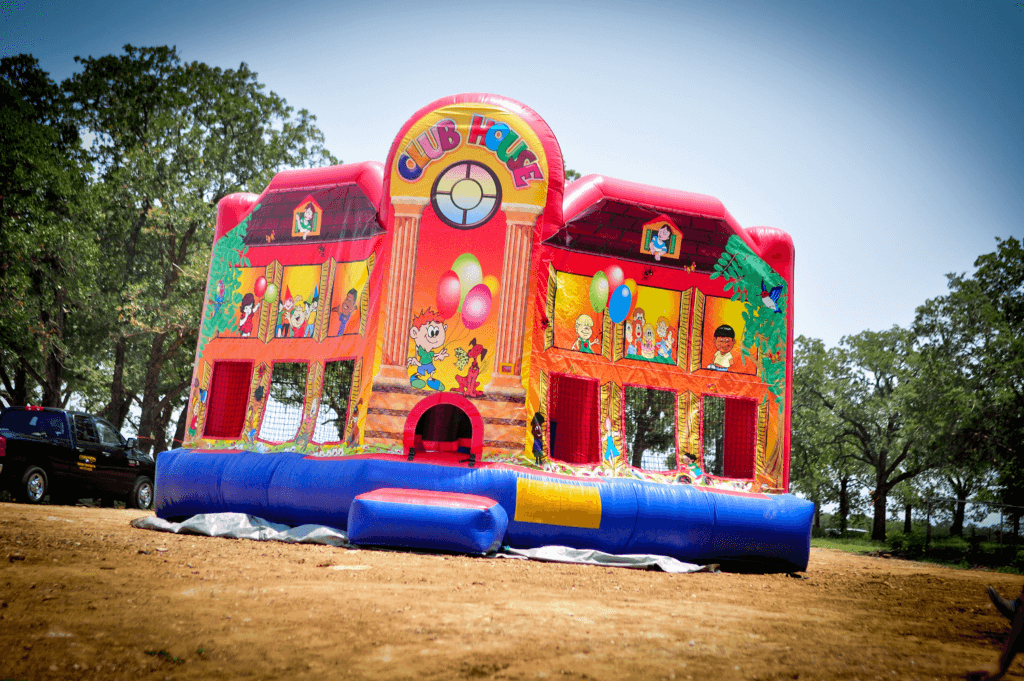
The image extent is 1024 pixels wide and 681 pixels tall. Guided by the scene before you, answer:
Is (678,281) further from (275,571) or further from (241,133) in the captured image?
(241,133)

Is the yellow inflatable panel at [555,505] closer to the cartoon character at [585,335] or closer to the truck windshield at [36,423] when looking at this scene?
the cartoon character at [585,335]

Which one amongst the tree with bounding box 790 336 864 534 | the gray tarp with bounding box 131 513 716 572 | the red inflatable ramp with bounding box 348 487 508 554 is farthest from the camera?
the tree with bounding box 790 336 864 534

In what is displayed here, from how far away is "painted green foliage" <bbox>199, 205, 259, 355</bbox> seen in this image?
11.6 meters

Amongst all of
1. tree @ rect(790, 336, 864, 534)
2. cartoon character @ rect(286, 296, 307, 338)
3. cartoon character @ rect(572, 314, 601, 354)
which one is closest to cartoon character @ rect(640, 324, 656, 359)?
cartoon character @ rect(572, 314, 601, 354)

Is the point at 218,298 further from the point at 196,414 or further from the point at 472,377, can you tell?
the point at 472,377

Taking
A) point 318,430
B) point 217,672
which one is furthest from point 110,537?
point 217,672

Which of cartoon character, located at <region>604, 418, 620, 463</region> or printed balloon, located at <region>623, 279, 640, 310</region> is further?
printed balloon, located at <region>623, 279, 640, 310</region>

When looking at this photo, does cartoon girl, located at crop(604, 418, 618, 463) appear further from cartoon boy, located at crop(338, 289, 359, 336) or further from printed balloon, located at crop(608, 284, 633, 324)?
cartoon boy, located at crop(338, 289, 359, 336)

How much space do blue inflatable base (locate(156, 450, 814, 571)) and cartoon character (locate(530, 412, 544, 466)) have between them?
0.30 m

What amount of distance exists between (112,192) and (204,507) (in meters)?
12.8

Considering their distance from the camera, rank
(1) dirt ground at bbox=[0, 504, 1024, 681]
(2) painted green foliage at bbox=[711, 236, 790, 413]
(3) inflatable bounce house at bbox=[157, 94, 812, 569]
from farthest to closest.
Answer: (2) painted green foliage at bbox=[711, 236, 790, 413] → (3) inflatable bounce house at bbox=[157, 94, 812, 569] → (1) dirt ground at bbox=[0, 504, 1024, 681]

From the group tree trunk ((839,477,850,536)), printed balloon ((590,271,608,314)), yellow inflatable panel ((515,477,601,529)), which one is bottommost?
tree trunk ((839,477,850,536))

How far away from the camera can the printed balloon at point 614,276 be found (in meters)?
10.6

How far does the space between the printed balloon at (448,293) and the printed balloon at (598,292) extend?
1907mm
